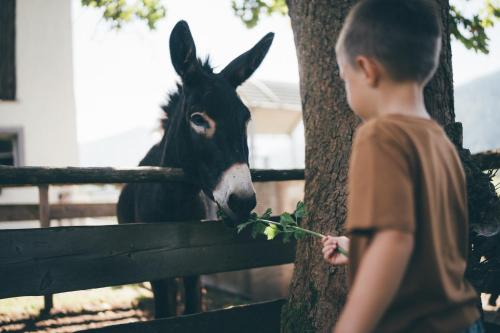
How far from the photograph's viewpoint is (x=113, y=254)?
2.43 metres

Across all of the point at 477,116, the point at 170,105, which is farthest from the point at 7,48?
the point at 477,116

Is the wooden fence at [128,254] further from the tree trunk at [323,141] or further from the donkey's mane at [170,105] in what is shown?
the donkey's mane at [170,105]

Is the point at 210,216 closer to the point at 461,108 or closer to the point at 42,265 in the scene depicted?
the point at 42,265

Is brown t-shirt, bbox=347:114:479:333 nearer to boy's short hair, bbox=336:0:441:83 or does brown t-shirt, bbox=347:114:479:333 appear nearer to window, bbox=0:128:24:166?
boy's short hair, bbox=336:0:441:83

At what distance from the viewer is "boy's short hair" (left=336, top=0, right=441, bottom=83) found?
3.61 feet

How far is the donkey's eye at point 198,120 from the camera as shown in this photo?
9.51 feet

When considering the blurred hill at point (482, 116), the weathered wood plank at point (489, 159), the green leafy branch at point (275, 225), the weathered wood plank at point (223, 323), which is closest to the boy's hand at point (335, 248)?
the green leafy branch at point (275, 225)

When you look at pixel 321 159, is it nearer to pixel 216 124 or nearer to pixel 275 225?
pixel 275 225

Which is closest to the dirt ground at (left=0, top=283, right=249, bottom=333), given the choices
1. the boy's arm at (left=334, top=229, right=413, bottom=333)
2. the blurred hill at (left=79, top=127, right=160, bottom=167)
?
the boy's arm at (left=334, top=229, right=413, bottom=333)

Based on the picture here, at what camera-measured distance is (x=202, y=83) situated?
310cm

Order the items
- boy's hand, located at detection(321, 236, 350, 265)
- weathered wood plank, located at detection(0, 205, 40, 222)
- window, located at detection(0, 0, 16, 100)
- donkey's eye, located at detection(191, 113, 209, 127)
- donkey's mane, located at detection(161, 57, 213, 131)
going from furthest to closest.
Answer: window, located at detection(0, 0, 16, 100) < weathered wood plank, located at detection(0, 205, 40, 222) < donkey's mane, located at detection(161, 57, 213, 131) < donkey's eye, located at detection(191, 113, 209, 127) < boy's hand, located at detection(321, 236, 350, 265)

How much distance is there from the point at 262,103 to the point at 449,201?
41.2 ft

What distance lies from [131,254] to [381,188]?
188 centimetres

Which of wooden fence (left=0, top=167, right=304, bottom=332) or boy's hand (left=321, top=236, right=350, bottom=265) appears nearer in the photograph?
boy's hand (left=321, top=236, right=350, bottom=265)
